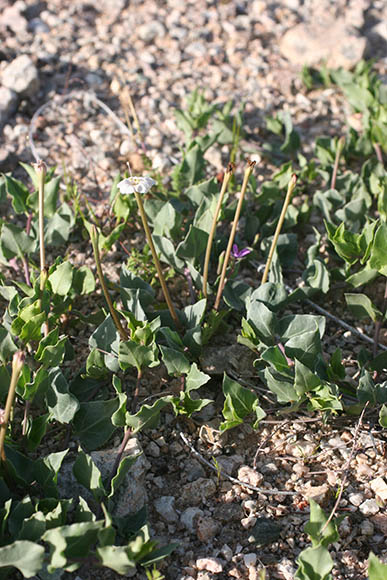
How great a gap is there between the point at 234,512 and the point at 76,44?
382 cm

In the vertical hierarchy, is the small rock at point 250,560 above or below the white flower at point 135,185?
below

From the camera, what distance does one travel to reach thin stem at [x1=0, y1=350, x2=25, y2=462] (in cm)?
203

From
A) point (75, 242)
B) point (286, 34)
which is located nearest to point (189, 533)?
point (75, 242)

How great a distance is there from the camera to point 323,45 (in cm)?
514

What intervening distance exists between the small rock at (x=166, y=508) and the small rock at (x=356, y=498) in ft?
2.32

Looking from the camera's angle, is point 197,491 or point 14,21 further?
point 14,21

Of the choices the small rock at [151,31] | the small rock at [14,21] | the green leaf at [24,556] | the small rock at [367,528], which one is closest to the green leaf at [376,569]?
the small rock at [367,528]

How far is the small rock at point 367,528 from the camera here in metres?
2.61

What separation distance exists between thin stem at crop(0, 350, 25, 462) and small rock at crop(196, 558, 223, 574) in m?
0.82

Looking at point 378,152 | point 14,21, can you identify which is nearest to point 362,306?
point 378,152

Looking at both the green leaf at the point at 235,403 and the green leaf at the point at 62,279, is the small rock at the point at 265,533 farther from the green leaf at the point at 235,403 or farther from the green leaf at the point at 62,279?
the green leaf at the point at 62,279

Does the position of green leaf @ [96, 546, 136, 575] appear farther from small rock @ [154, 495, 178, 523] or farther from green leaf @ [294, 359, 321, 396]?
green leaf @ [294, 359, 321, 396]

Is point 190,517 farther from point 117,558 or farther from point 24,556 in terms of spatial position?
point 24,556

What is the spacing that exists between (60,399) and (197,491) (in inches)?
26.3
